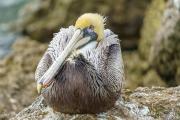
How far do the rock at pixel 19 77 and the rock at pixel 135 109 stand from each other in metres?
1.62

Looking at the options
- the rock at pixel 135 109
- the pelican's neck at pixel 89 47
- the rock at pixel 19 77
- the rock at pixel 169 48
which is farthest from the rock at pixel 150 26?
the pelican's neck at pixel 89 47

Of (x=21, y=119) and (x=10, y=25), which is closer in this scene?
(x=21, y=119)

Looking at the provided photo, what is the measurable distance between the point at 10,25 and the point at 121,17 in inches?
209

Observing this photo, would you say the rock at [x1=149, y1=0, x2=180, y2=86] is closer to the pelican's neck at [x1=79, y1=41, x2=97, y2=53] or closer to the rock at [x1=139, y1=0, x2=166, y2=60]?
the rock at [x1=139, y1=0, x2=166, y2=60]

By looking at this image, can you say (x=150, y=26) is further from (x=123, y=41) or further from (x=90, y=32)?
(x=90, y=32)

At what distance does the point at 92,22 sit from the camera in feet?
31.8

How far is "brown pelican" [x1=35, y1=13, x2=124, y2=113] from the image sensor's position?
9391 mm

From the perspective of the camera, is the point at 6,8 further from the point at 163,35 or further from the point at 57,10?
the point at 163,35

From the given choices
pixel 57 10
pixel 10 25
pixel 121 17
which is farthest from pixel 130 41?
pixel 10 25

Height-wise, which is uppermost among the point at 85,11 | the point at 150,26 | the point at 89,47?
the point at 85,11

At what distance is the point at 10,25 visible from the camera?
25.1 meters

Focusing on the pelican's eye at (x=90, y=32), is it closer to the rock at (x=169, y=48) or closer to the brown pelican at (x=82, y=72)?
the brown pelican at (x=82, y=72)

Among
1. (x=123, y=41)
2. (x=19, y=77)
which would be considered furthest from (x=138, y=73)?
(x=19, y=77)

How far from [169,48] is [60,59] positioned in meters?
5.81
